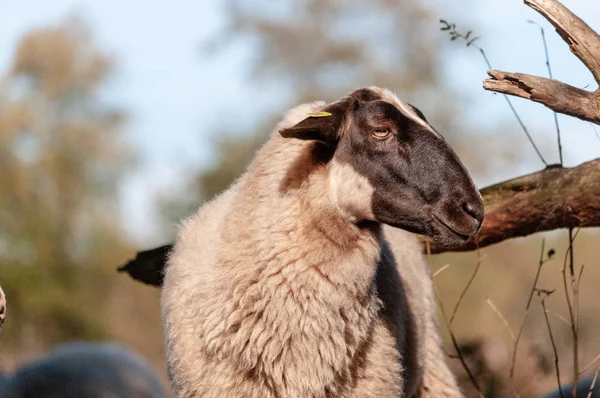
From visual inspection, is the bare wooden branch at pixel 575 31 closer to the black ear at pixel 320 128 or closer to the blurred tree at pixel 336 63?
the black ear at pixel 320 128

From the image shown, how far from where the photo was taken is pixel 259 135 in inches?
1237

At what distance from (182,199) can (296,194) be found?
26.6 meters

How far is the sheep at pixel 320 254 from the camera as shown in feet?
16.1

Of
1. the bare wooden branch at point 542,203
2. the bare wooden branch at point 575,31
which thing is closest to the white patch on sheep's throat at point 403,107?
the bare wooden branch at point 575,31

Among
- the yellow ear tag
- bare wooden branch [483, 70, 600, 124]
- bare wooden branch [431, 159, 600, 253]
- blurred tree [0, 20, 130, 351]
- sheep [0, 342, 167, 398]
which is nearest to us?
bare wooden branch [483, 70, 600, 124]

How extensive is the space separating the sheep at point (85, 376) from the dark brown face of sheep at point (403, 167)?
433 centimetres

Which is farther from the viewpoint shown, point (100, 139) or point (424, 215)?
point (100, 139)

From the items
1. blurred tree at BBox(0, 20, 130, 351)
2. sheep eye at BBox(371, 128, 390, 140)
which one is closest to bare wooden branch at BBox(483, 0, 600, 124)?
sheep eye at BBox(371, 128, 390, 140)

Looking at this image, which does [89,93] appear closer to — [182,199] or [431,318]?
[182,199]

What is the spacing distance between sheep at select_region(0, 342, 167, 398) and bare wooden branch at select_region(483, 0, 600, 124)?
519cm

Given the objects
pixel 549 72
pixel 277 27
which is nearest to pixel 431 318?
pixel 549 72

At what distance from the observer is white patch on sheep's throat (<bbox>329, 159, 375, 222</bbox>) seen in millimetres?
4945

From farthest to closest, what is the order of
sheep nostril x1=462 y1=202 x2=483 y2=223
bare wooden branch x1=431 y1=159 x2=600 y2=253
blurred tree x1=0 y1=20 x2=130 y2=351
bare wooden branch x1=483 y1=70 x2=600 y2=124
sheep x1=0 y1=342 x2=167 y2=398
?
blurred tree x1=0 y1=20 x2=130 y2=351 < sheep x1=0 y1=342 x2=167 y2=398 < bare wooden branch x1=431 y1=159 x2=600 y2=253 < sheep nostril x1=462 y1=202 x2=483 y2=223 < bare wooden branch x1=483 y1=70 x2=600 y2=124

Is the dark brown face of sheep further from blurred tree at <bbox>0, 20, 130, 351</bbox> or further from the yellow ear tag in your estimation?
blurred tree at <bbox>0, 20, 130, 351</bbox>
